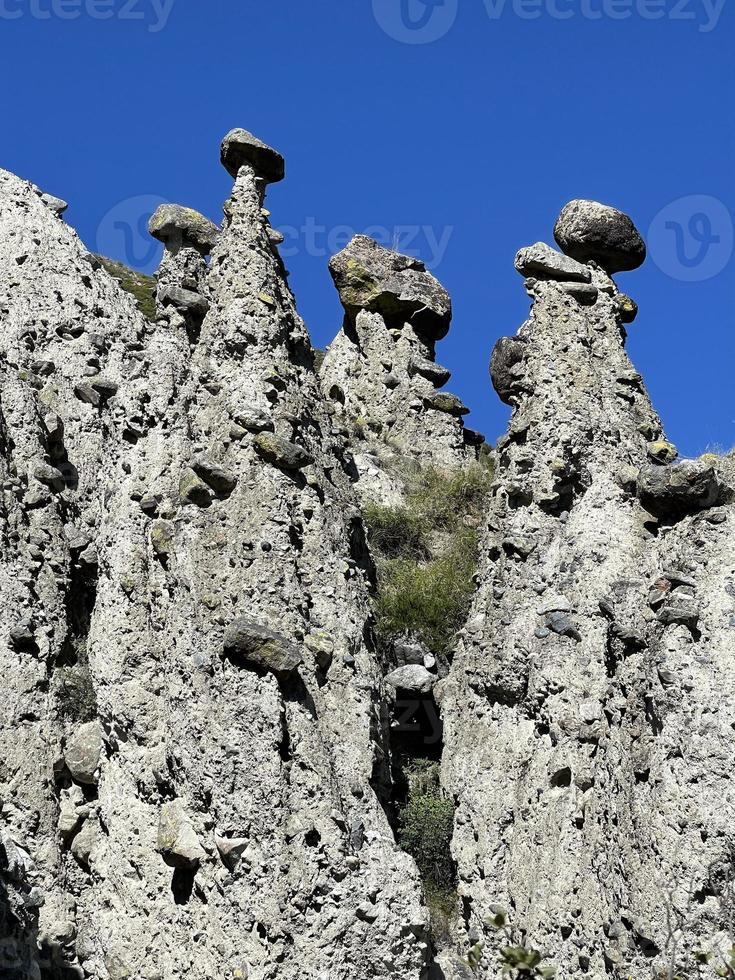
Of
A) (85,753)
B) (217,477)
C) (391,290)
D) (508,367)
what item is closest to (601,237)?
(508,367)

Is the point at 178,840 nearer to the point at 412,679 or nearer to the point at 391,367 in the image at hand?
the point at 412,679

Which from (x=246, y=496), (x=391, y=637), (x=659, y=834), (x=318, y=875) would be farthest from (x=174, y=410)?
(x=659, y=834)

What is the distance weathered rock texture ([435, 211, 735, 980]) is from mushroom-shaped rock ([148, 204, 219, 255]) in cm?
472

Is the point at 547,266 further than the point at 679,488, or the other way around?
the point at 547,266

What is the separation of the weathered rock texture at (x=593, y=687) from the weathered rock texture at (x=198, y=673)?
43.6 inches

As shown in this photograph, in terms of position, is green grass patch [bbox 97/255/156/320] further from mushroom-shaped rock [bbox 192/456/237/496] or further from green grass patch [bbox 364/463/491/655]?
mushroom-shaped rock [bbox 192/456/237/496]

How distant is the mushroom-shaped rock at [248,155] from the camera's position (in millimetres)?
15672

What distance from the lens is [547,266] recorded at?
51.4 ft

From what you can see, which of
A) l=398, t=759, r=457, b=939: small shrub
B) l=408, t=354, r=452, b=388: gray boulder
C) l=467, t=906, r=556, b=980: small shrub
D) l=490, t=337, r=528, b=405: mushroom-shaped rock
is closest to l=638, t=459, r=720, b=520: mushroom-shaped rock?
l=490, t=337, r=528, b=405: mushroom-shaped rock

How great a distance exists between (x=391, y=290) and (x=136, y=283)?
12211 mm

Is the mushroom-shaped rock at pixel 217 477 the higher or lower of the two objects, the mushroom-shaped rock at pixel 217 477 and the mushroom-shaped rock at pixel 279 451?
the lower

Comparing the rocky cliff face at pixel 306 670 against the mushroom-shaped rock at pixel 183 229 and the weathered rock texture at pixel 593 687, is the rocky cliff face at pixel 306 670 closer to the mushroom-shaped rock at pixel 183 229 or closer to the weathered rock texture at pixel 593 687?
the weathered rock texture at pixel 593 687

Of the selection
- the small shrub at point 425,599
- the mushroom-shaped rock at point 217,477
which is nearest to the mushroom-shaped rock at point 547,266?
the small shrub at point 425,599

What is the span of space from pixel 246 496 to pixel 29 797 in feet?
9.11
